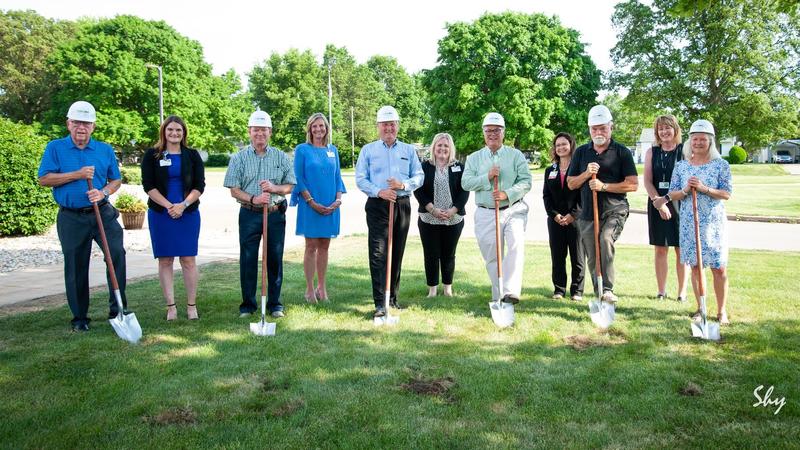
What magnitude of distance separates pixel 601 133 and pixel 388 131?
221 cm

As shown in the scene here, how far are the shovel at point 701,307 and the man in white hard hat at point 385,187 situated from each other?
2.73 m

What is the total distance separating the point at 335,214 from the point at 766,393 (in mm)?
4501

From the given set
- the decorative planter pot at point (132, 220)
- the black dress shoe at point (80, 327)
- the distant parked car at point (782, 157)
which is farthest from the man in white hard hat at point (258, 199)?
the distant parked car at point (782, 157)

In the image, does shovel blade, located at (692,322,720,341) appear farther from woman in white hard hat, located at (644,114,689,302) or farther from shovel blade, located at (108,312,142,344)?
shovel blade, located at (108,312,142,344)

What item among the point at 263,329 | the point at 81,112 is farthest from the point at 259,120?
the point at 263,329

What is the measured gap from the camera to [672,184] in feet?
20.1

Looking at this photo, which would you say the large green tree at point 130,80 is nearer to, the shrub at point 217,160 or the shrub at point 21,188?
the shrub at point 217,160

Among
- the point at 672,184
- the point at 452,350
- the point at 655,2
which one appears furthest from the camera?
the point at 655,2

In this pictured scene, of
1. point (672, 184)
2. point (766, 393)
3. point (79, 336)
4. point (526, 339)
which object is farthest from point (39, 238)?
point (766, 393)

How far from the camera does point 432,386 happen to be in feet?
14.0

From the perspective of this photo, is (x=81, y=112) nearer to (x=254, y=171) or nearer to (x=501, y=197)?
(x=254, y=171)

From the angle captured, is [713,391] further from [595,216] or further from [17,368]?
[17,368]

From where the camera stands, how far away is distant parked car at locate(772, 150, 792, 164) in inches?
2774

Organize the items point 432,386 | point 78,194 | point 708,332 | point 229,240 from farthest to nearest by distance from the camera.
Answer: point 229,240 < point 78,194 < point 708,332 < point 432,386
